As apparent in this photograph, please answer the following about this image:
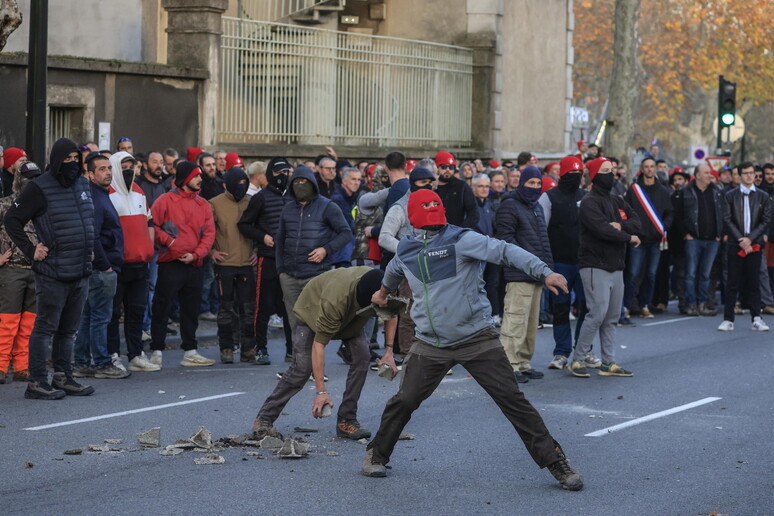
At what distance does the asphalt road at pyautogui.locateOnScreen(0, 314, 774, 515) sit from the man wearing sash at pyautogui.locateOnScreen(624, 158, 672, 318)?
4.78 m

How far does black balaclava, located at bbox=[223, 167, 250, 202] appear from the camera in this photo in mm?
13422

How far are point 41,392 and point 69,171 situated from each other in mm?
1840

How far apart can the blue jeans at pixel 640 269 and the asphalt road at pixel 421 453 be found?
466cm

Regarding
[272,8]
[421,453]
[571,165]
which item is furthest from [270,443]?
[272,8]

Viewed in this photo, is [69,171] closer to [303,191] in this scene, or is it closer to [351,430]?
[303,191]

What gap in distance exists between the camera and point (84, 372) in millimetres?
12016

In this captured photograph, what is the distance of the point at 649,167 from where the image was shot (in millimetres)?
17766

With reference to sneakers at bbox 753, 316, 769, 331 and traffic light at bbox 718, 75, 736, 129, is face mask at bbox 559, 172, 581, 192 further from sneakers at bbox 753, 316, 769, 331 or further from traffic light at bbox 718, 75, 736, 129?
traffic light at bbox 718, 75, 736, 129

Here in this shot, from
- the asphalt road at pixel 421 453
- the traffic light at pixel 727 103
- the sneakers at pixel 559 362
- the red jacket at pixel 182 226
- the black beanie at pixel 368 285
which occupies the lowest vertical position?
the asphalt road at pixel 421 453

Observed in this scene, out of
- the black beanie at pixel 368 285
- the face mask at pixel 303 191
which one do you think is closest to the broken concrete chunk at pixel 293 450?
the black beanie at pixel 368 285

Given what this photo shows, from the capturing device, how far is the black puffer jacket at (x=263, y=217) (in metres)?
13.1

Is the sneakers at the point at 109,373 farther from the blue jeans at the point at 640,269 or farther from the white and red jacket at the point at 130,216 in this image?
the blue jeans at the point at 640,269

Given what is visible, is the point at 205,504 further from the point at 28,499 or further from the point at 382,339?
the point at 382,339

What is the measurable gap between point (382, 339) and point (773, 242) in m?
7.15
